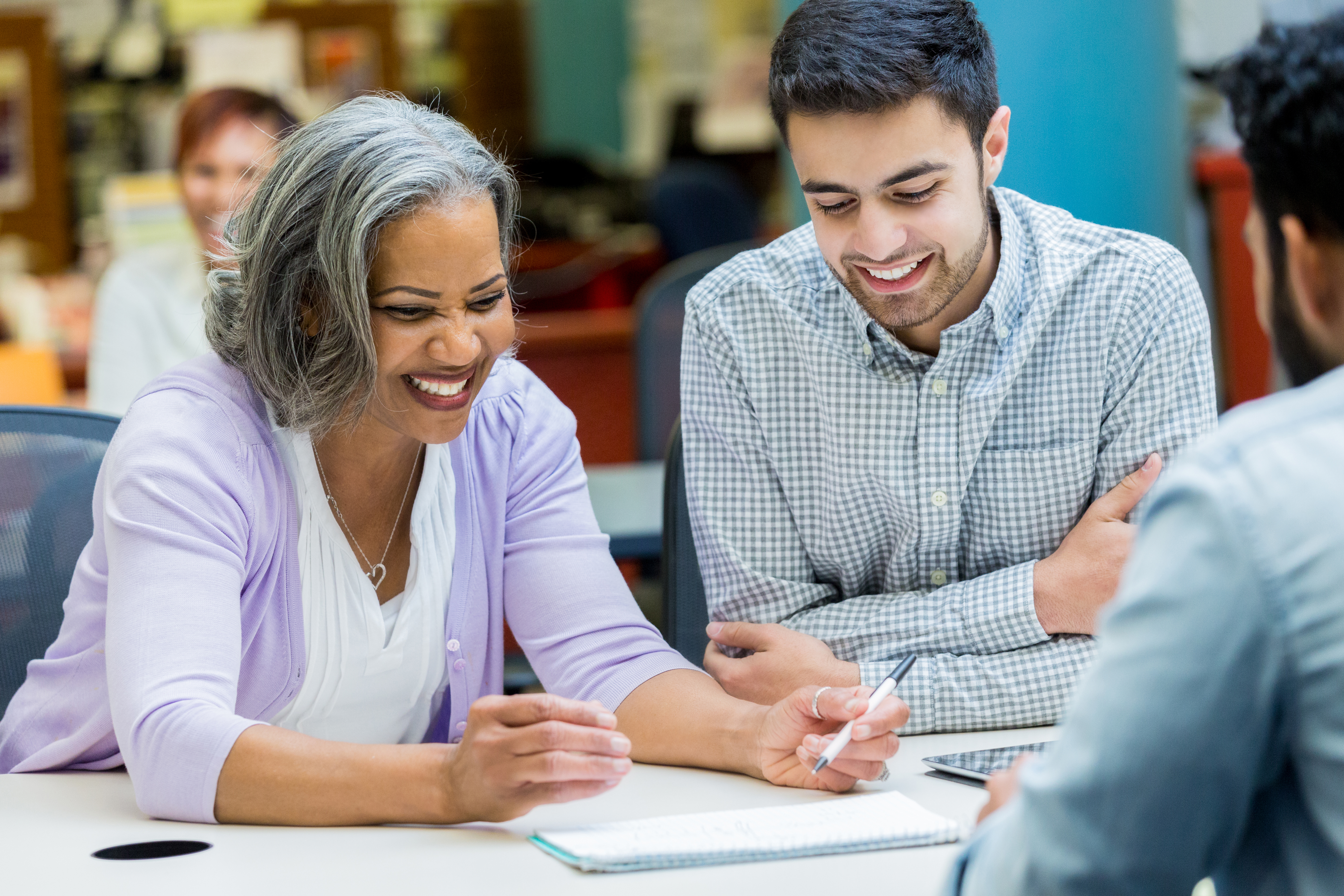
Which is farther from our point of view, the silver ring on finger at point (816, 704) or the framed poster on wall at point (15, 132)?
the framed poster on wall at point (15, 132)

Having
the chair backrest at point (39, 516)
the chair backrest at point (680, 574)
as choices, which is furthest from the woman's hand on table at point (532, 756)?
the chair backrest at point (39, 516)

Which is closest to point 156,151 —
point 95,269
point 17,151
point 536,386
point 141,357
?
point 17,151

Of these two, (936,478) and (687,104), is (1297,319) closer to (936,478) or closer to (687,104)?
(936,478)

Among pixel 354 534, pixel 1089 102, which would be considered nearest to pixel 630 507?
pixel 354 534

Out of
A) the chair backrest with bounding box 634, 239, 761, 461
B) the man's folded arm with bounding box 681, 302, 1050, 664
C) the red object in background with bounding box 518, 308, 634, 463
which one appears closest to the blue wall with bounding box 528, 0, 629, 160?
the red object in background with bounding box 518, 308, 634, 463

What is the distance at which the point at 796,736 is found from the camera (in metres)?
1.29

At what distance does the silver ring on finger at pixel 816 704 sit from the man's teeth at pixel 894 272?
444mm

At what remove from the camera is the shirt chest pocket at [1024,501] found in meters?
1.54

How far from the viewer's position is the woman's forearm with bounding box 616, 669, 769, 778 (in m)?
1.34

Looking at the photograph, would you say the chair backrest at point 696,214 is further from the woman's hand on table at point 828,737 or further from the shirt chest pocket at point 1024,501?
the woman's hand on table at point 828,737

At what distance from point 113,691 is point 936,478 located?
83 centimetres

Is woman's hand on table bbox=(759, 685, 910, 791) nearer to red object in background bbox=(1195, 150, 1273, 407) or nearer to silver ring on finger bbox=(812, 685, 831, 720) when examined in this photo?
Answer: silver ring on finger bbox=(812, 685, 831, 720)

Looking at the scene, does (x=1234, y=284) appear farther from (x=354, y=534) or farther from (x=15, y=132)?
(x=15, y=132)

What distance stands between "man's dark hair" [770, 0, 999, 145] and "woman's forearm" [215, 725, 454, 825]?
2.40ft
